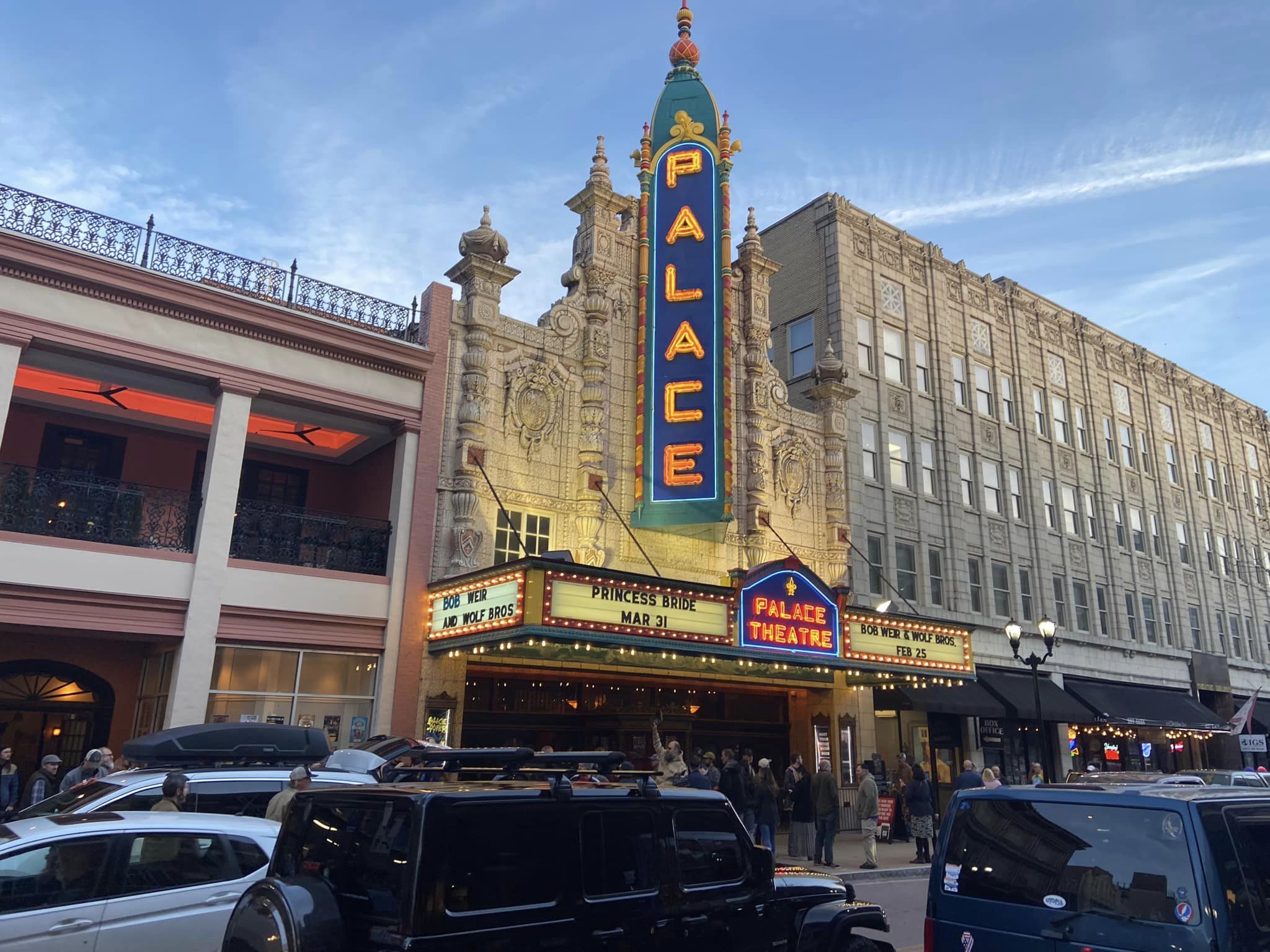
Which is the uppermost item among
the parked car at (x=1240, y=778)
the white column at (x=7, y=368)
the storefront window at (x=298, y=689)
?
the white column at (x=7, y=368)

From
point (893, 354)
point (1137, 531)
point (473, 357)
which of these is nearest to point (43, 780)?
point (473, 357)

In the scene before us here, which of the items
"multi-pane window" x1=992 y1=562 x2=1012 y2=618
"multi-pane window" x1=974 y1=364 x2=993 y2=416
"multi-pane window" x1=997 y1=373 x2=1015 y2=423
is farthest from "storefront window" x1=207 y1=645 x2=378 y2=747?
"multi-pane window" x1=997 y1=373 x2=1015 y2=423

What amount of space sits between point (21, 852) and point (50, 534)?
464 inches

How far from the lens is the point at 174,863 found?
7.39m

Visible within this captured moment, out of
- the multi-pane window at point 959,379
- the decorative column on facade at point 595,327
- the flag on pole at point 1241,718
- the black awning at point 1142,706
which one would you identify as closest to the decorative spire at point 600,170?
the decorative column on facade at point 595,327

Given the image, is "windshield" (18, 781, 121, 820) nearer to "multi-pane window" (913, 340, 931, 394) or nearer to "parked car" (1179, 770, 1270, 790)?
"parked car" (1179, 770, 1270, 790)

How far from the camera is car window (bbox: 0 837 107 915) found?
6.49 meters

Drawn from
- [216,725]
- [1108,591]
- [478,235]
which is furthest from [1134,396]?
[216,725]

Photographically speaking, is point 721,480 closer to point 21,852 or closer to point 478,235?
point 478,235

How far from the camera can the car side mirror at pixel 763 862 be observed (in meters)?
6.61

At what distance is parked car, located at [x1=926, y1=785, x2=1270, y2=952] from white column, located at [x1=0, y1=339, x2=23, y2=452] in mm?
16412

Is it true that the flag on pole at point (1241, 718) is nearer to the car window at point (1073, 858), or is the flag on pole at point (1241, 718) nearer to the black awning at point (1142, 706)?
the black awning at point (1142, 706)

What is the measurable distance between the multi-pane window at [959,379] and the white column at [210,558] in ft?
77.3

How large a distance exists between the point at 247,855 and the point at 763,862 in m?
4.29
